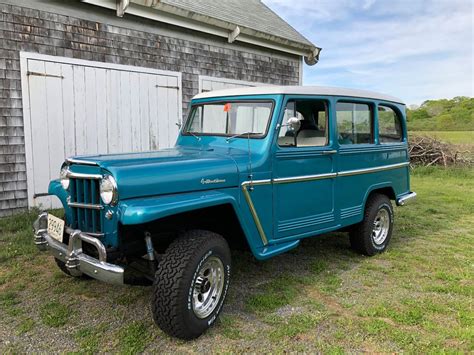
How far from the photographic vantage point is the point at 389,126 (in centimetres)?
550

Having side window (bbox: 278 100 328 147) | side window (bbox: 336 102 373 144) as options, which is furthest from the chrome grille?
side window (bbox: 336 102 373 144)

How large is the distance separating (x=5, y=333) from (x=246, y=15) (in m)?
9.44

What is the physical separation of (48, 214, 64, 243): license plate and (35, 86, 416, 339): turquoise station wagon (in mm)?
13

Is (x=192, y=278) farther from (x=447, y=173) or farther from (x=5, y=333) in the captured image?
(x=447, y=173)

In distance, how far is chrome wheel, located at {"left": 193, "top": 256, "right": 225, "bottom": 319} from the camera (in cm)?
314

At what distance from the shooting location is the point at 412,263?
16.0ft

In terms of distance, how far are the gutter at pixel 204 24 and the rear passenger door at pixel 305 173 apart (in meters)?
4.56

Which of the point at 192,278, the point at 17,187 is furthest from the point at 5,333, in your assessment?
the point at 17,187

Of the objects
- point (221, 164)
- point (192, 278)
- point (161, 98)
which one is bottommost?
point (192, 278)

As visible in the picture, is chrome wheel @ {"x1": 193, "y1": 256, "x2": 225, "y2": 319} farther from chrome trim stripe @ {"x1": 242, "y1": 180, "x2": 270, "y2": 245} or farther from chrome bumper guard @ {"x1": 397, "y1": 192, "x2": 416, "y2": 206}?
chrome bumper guard @ {"x1": 397, "y1": 192, "x2": 416, "y2": 206}

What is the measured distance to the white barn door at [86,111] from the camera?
22.2ft

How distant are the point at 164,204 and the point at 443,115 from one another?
33998 millimetres

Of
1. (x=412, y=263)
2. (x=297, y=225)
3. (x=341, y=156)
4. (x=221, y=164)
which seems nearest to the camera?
(x=221, y=164)

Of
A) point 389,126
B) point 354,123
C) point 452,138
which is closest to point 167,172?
point 354,123
